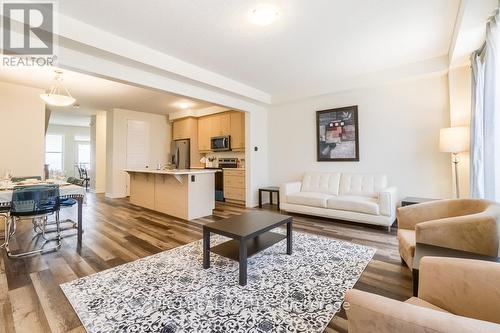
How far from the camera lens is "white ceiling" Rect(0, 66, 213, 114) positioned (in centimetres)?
402

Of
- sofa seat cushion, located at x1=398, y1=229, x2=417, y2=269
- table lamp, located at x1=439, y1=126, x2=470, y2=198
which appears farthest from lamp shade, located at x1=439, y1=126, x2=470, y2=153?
sofa seat cushion, located at x1=398, y1=229, x2=417, y2=269

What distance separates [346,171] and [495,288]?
12.3 feet

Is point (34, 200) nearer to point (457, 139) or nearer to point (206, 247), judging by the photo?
point (206, 247)

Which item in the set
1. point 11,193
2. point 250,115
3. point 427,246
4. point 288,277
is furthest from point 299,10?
point 11,193

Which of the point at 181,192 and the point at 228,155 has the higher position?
the point at 228,155

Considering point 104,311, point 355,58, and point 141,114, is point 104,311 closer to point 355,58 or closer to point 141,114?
point 355,58

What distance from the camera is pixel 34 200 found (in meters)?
2.67

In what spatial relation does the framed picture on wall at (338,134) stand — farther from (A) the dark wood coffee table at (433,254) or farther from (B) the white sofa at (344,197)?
(A) the dark wood coffee table at (433,254)

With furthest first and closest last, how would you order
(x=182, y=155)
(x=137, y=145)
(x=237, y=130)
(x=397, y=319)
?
(x=182, y=155)
(x=137, y=145)
(x=237, y=130)
(x=397, y=319)

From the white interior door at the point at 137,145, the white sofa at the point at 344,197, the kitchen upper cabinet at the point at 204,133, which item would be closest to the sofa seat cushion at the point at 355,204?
the white sofa at the point at 344,197

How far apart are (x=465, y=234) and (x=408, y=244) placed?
1.29 feet

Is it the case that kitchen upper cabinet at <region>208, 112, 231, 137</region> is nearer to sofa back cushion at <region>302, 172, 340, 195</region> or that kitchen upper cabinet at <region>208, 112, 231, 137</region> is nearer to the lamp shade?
sofa back cushion at <region>302, 172, 340, 195</region>

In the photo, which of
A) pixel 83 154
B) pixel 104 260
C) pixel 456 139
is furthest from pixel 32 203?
pixel 83 154

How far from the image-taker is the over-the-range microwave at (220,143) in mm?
6348
